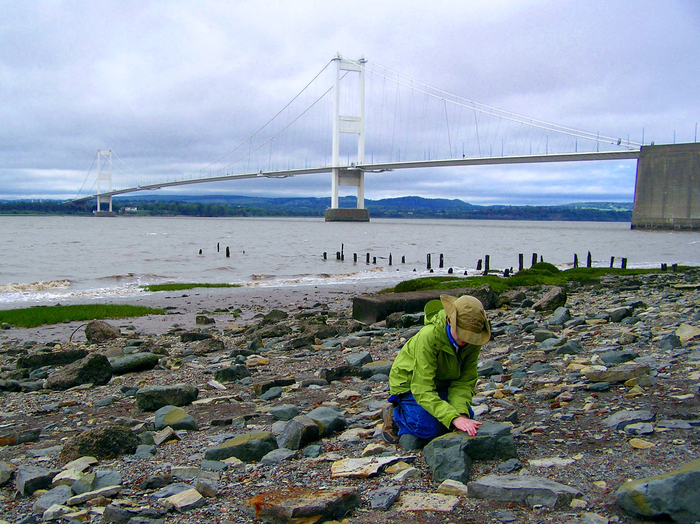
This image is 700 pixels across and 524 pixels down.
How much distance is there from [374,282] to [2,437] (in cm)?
1710

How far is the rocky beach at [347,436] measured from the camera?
2.98m

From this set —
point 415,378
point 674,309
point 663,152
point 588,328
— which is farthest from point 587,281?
point 663,152

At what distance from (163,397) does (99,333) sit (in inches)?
184

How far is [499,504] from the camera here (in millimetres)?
2945

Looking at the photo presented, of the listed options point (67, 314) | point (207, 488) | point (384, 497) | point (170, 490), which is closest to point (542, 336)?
Answer: point (384, 497)

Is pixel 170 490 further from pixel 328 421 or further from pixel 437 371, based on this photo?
pixel 437 371

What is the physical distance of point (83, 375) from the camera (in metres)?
6.57

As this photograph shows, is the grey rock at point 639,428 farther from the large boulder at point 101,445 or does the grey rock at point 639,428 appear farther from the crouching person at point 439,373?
the large boulder at point 101,445

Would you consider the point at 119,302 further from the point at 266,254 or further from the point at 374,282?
the point at 266,254

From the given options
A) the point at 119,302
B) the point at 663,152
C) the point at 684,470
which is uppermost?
the point at 663,152

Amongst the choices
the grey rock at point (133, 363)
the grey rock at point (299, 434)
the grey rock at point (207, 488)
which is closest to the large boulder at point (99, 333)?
the grey rock at point (133, 363)

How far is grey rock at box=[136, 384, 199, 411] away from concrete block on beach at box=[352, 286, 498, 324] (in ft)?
17.5

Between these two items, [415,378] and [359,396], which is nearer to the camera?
[415,378]

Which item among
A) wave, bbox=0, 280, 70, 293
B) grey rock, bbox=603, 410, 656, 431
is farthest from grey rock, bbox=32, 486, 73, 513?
wave, bbox=0, 280, 70, 293
